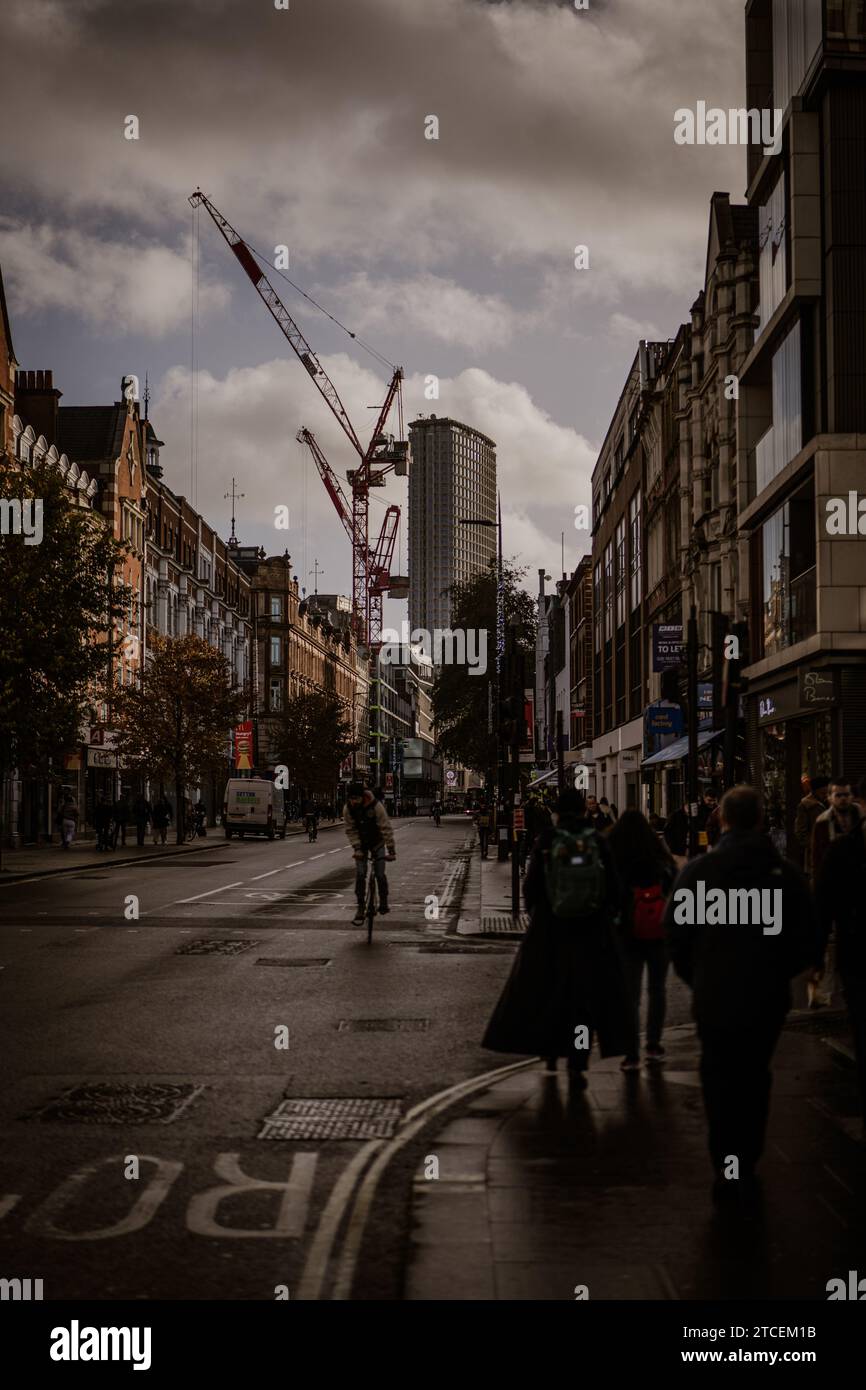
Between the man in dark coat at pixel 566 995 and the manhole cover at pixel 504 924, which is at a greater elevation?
the man in dark coat at pixel 566 995

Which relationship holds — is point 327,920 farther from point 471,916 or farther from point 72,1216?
point 72,1216

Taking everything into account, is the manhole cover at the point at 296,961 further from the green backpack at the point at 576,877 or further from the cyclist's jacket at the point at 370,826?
the green backpack at the point at 576,877

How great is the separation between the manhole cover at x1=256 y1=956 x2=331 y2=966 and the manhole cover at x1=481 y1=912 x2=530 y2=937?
2.91m

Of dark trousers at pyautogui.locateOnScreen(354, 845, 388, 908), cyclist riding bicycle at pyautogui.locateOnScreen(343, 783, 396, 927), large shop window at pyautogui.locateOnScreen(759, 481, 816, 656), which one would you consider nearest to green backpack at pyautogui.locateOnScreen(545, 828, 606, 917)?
cyclist riding bicycle at pyautogui.locateOnScreen(343, 783, 396, 927)

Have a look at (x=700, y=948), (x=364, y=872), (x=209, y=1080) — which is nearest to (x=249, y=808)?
(x=364, y=872)

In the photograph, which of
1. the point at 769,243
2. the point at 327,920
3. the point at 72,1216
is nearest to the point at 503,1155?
the point at 72,1216

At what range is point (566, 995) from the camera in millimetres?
8070

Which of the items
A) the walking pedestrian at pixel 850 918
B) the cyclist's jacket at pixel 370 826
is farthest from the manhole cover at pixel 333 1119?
the cyclist's jacket at pixel 370 826

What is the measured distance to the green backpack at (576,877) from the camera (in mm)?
8047

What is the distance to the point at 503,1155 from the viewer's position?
6.62 metres

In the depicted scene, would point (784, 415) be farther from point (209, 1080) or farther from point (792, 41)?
point (209, 1080)

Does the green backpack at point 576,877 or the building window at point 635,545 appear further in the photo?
the building window at point 635,545

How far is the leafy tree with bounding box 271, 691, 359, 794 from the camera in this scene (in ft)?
291

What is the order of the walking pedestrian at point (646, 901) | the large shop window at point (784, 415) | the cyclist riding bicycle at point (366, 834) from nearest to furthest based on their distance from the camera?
the walking pedestrian at point (646, 901) → the cyclist riding bicycle at point (366, 834) → the large shop window at point (784, 415)
